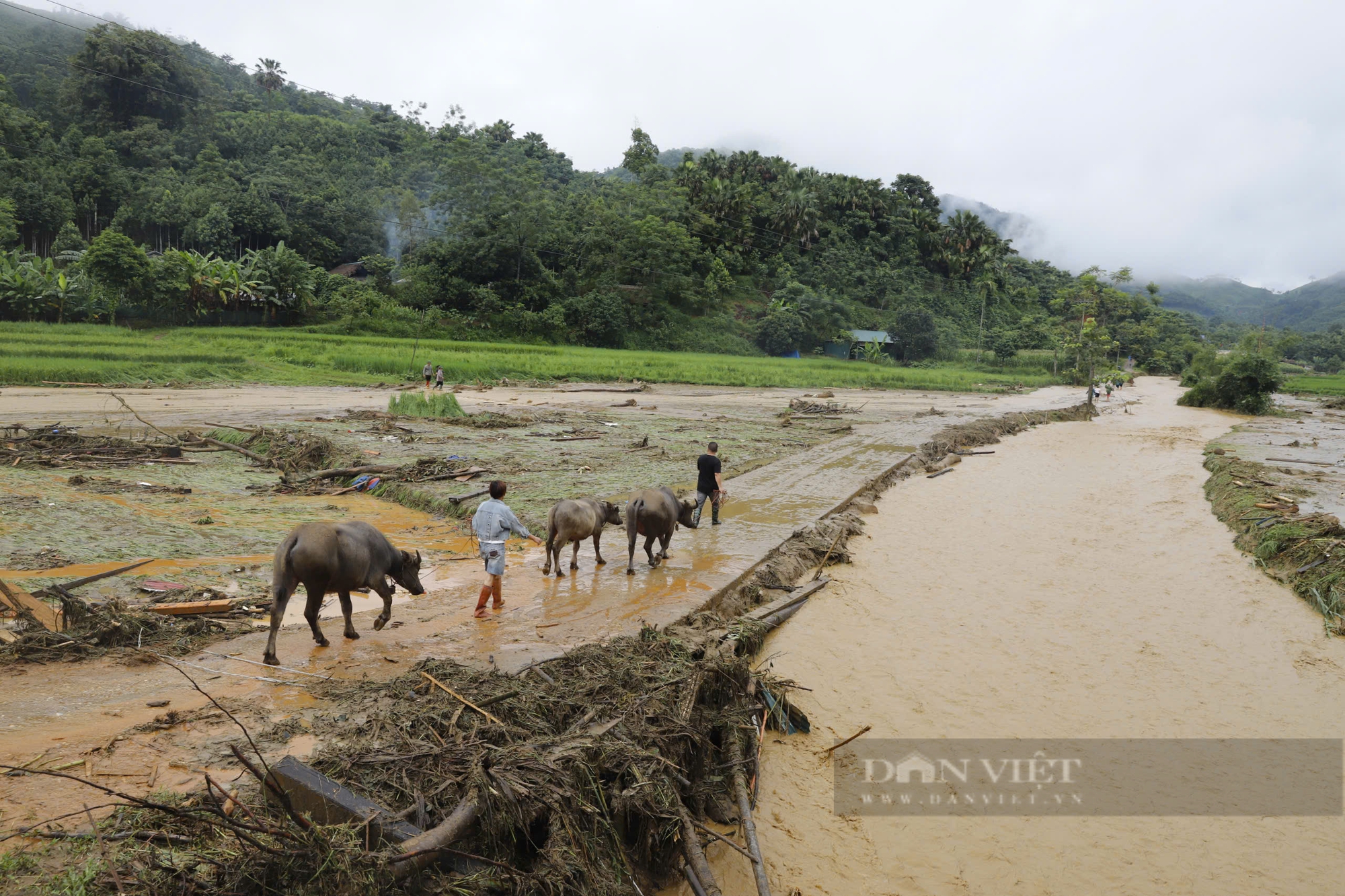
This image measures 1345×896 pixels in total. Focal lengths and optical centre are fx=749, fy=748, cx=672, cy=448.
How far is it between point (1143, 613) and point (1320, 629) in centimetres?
204

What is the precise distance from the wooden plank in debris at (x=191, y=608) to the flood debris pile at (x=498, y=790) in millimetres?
2257

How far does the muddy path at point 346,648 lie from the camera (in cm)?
455

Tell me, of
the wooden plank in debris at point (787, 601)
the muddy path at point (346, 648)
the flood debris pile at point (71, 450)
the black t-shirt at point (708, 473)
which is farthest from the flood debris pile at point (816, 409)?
the flood debris pile at point (71, 450)

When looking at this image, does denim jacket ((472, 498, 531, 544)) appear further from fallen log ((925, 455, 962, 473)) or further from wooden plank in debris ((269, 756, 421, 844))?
fallen log ((925, 455, 962, 473))

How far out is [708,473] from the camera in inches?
446

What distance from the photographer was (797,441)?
22.5 meters

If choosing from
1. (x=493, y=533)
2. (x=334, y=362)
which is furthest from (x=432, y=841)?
→ (x=334, y=362)

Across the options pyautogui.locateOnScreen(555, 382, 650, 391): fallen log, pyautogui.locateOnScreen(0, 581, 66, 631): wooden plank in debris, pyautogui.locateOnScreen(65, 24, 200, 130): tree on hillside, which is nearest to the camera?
pyautogui.locateOnScreen(0, 581, 66, 631): wooden plank in debris

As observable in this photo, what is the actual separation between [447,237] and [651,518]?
53075 millimetres

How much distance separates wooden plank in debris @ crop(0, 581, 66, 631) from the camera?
6.07m

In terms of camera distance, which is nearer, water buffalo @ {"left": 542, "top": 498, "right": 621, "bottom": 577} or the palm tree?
water buffalo @ {"left": 542, "top": 498, "right": 621, "bottom": 577}

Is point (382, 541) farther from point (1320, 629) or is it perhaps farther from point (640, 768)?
point (1320, 629)

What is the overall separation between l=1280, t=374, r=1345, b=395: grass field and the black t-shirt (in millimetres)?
63611

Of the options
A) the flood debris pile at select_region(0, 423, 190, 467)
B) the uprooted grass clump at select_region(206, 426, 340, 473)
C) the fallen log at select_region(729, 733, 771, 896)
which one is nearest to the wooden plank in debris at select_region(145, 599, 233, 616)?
the fallen log at select_region(729, 733, 771, 896)
